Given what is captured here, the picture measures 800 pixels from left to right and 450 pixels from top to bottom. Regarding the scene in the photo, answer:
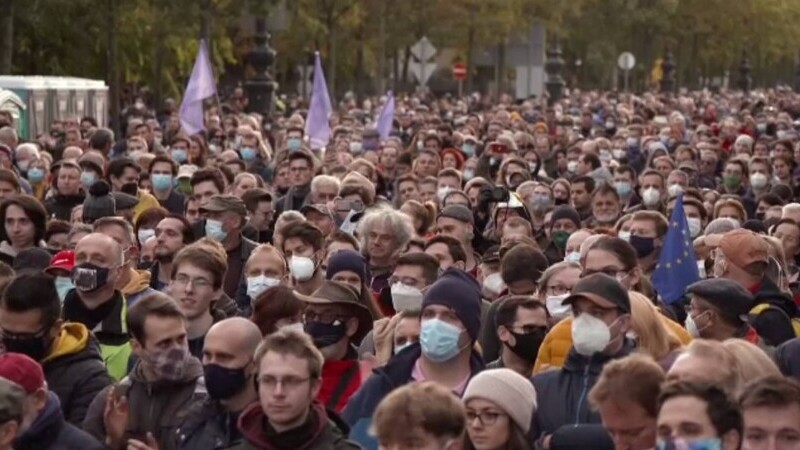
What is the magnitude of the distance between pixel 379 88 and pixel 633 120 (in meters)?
28.6

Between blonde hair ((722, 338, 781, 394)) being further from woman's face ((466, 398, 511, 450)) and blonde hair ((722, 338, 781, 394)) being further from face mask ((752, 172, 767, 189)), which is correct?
face mask ((752, 172, 767, 189))

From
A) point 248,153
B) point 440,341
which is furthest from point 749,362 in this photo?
point 248,153

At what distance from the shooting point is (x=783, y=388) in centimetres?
727

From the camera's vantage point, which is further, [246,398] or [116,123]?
[116,123]

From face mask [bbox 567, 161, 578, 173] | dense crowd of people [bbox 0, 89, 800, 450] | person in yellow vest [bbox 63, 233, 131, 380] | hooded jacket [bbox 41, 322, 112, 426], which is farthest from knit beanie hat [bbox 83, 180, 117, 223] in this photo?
face mask [bbox 567, 161, 578, 173]

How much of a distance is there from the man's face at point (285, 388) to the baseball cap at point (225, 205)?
20.6 feet

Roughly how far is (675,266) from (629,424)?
597 centimetres

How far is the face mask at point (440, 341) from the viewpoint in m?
9.14

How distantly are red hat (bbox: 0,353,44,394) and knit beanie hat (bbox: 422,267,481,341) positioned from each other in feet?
5.93

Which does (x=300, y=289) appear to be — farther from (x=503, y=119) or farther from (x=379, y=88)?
(x=379, y=88)

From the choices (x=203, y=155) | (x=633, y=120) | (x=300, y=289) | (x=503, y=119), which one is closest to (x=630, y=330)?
(x=300, y=289)

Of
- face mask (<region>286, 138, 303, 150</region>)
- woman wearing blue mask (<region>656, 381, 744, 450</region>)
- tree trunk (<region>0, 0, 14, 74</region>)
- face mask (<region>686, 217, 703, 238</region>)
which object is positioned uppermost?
tree trunk (<region>0, 0, 14, 74</region>)

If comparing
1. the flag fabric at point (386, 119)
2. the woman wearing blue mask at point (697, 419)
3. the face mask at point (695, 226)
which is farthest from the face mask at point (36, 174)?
the woman wearing blue mask at point (697, 419)

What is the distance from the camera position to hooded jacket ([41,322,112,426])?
9203 mm
